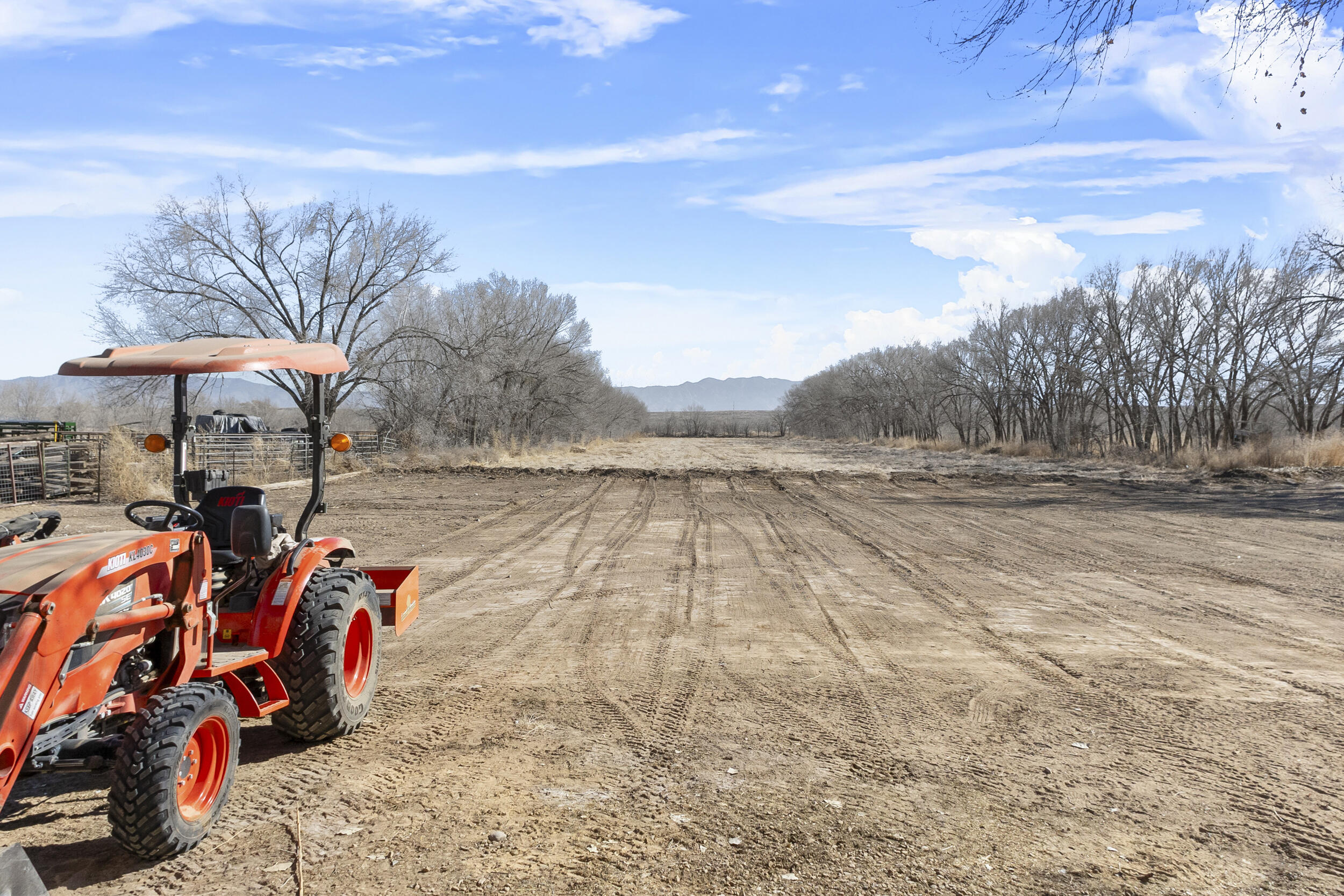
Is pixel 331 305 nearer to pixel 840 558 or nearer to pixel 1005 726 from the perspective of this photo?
pixel 840 558

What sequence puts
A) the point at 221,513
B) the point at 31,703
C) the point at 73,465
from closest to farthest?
the point at 31,703 < the point at 221,513 < the point at 73,465

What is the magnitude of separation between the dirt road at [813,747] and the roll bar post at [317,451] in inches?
51.4

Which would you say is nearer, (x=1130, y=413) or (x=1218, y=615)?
(x=1218, y=615)

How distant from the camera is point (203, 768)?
374cm

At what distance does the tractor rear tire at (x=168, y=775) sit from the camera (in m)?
3.26

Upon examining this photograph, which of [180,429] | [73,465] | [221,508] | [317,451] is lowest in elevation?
[73,465]

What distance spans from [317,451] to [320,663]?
4.34ft

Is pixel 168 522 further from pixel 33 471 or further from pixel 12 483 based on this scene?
pixel 33 471

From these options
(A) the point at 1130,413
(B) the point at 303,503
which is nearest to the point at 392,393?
(B) the point at 303,503

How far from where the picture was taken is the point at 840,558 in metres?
11.8

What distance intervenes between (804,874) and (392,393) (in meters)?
31.0

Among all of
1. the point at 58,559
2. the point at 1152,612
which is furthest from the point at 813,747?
the point at 1152,612

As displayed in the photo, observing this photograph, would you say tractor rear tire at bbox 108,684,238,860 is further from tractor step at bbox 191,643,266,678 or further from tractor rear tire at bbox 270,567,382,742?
tractor rear tire at bbox 270,567,382,742

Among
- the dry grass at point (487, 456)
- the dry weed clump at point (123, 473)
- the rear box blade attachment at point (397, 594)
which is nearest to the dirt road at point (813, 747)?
the rear box blade attachment at point (397, 594)
